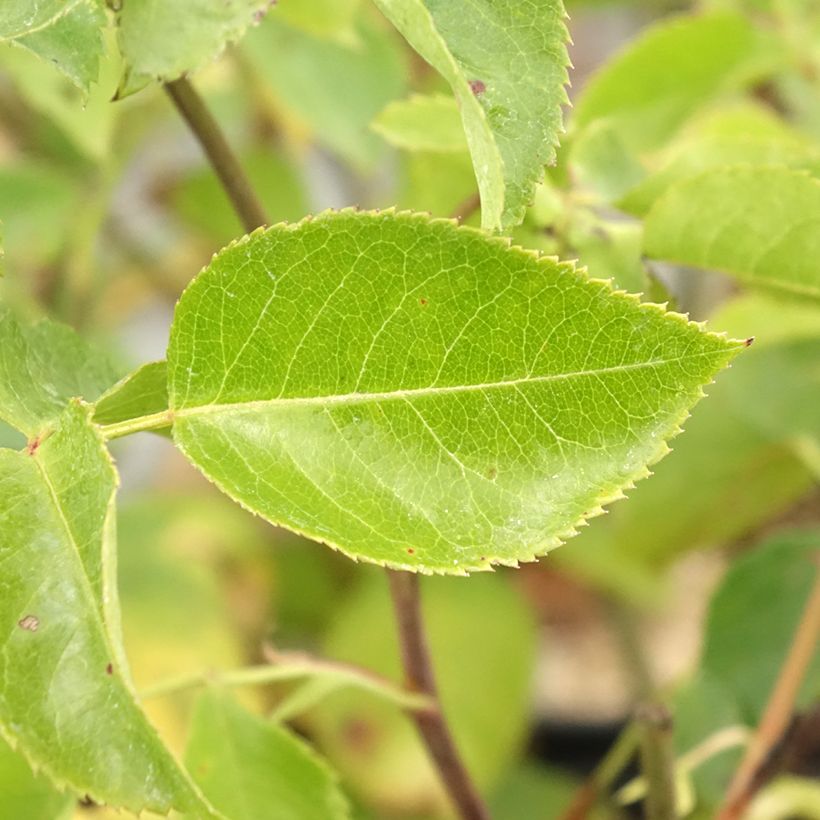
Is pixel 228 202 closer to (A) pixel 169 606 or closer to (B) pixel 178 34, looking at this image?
(A) pixel 169 606

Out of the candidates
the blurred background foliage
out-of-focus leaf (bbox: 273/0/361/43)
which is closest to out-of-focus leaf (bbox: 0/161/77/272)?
the blurred background foliage

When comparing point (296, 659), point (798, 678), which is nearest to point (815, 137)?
point (798, 678)

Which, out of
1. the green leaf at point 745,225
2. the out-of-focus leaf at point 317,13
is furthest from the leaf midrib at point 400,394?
the out-of-focus leaf at point 317,13

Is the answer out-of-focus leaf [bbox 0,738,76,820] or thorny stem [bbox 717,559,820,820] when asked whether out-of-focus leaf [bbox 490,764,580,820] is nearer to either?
thorny stem [bbox 717,559,820,820]

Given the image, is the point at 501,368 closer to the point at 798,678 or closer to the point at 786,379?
the point at 798,678

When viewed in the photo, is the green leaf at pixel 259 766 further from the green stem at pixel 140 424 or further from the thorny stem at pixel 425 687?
the green stem at pixel 140 424

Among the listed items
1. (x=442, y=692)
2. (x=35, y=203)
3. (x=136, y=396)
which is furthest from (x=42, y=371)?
(x=442, y=692)

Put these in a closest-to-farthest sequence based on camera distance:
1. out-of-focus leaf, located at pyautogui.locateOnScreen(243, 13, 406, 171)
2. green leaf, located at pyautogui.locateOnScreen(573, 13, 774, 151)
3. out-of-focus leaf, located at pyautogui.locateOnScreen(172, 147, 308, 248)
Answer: green leaf, located at pyautogui.locateOnScreen(573, 13, 774, 151), out-of-focus leaf, located at pyautogui.locateOnScreen(243, 13, 406, 171), out-of-focus leaf, located at pyautogui.locateOnScreen(172, 147, 308, 248)
